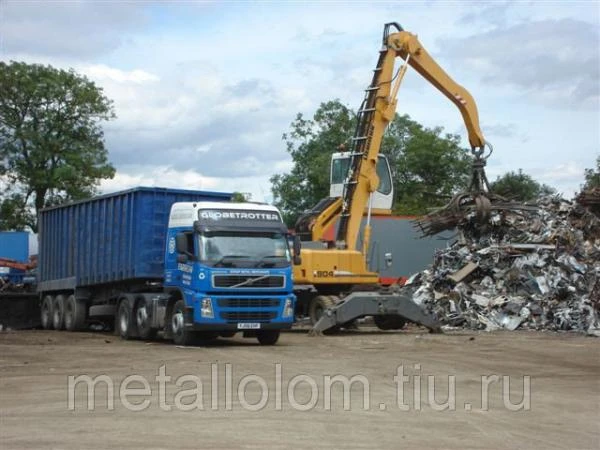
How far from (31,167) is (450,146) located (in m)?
27.3

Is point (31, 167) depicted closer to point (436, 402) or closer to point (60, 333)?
point (60, 333)

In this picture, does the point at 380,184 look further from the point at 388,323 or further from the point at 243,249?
the point at 243,249

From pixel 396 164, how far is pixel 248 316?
44.6 m

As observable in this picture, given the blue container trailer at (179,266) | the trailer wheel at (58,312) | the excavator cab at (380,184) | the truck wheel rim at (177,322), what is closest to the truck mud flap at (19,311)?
the trailer wheel at (58,312)

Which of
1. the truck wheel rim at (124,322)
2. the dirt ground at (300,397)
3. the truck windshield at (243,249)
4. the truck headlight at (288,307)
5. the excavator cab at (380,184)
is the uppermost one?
the excavator cab at (380,184)

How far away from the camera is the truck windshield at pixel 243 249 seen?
20.4 metres

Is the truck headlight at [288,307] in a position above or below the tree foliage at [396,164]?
below

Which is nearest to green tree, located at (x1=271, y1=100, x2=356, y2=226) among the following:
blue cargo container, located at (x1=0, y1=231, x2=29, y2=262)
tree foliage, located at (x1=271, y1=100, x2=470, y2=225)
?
tree foliage, located at (x1=271, y1=100, x2=470, y2=225)

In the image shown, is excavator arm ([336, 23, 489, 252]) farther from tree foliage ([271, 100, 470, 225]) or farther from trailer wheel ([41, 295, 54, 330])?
tree foliage ([271, 100, 470, 225])

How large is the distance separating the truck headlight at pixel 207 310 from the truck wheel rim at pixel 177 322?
110cm

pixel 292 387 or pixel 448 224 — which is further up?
pixel 448 224

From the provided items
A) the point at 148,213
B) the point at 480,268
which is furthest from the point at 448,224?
the point at 148,213

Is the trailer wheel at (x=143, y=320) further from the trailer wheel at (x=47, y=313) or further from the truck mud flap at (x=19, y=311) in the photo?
the truck mud flap at (x=19, y=311)

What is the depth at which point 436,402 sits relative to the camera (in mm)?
12367
